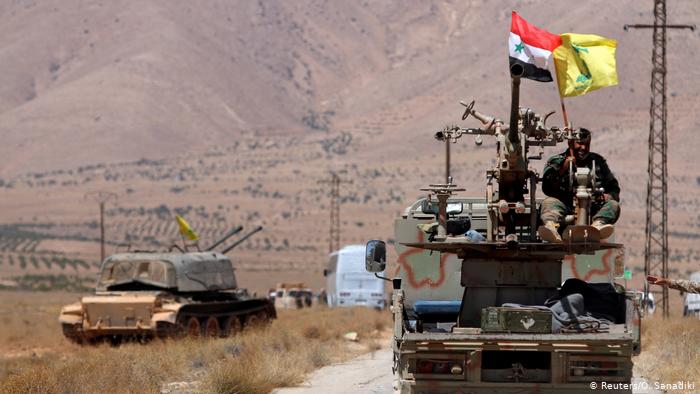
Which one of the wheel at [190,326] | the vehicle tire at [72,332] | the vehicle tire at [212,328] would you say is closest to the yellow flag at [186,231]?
the vehicle tire at [212,328]

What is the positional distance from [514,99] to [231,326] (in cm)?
2180

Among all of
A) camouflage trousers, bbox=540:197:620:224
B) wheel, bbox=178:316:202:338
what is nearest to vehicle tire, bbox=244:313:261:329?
wheel, bbox=178:316:202:338

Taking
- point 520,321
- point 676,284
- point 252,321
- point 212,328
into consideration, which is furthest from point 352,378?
point 252,321

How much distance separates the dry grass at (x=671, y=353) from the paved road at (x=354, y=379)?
424 mm

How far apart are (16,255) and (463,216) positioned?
94773 millimetres

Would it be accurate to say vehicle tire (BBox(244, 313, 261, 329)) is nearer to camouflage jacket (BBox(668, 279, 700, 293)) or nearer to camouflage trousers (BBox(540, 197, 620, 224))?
camouflage jacket (BBox(668, 279, 700, 293))

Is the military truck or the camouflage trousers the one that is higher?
the camouflage trousers

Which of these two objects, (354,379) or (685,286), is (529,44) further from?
(354,379)

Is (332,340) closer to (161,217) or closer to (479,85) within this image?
(161,217)

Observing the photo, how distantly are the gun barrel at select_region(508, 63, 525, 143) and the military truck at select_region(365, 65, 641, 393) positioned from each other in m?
0.01

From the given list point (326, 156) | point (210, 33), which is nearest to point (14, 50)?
point (210, 33)

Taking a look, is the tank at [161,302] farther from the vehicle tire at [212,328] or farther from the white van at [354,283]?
the white van at [354,283]

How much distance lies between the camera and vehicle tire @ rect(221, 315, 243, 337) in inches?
1314

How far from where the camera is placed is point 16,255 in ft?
355
